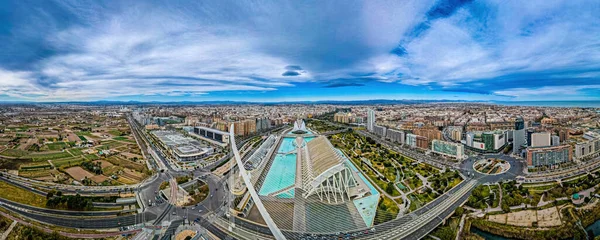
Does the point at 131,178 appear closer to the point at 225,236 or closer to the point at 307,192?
the point at 225,236

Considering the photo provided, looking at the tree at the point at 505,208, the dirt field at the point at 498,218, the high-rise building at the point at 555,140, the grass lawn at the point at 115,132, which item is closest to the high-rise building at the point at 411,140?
the high-rise building at the point at 555,140

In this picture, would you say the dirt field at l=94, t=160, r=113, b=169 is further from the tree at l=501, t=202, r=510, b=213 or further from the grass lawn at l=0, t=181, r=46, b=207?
the tree at l=501, t=202, r=510, b=213

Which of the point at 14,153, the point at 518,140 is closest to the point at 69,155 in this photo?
the point at 14,153

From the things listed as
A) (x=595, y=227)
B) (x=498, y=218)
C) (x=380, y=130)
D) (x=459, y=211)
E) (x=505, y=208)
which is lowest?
(x=595, y=227)

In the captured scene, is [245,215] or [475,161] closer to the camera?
[245,215]

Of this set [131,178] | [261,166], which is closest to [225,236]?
[261,166]

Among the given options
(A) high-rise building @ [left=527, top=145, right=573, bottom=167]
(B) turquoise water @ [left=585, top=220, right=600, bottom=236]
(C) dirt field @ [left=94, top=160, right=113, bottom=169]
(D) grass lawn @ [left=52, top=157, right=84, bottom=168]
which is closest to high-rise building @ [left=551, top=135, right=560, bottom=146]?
(A) high-rise building @ [left=527, top=145, right=573, bottom=167]

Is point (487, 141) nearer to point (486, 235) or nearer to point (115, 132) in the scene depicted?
point (486, 235)
